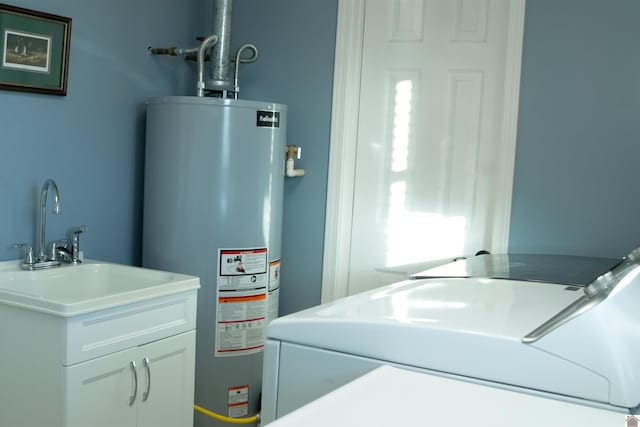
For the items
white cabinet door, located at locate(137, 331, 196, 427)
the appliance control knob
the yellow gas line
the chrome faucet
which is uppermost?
the appliance control knob

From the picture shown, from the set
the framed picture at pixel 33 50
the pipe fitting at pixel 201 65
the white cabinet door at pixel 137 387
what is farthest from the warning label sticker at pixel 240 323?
the framed picture at pixel 33 50

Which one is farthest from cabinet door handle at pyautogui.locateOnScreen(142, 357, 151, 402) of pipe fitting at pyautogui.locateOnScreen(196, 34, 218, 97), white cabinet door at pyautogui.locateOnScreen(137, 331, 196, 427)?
pipe fitting at pyautogui.locateOnScreen(196, 34, 218, 97)

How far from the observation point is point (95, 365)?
6.89 ft

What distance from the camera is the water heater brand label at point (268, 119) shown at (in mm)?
2805

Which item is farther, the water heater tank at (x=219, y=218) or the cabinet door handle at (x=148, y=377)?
the water heater tank at (x=219, y=218)

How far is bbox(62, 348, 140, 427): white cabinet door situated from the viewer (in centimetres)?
204

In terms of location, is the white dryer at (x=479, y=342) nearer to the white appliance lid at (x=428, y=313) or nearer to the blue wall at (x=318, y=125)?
the white appliance lid at (x=428, y=313)

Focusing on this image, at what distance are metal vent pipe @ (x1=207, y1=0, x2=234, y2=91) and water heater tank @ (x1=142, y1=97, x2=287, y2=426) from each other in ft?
0.90

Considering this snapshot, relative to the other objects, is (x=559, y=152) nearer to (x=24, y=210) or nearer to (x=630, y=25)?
(x=630, y=25)

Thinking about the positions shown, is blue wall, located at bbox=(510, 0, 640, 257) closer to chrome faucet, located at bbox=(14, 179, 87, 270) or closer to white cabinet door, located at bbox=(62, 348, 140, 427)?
white cabinet door, located at bbox=(62, 348, 140, 427)

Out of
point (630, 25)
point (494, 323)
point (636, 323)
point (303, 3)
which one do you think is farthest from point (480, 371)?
point (303, 3)

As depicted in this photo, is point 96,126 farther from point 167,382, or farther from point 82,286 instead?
point 167,382

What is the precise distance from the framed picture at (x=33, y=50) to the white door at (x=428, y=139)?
1.17 metres

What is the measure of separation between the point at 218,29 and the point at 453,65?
1007mm
